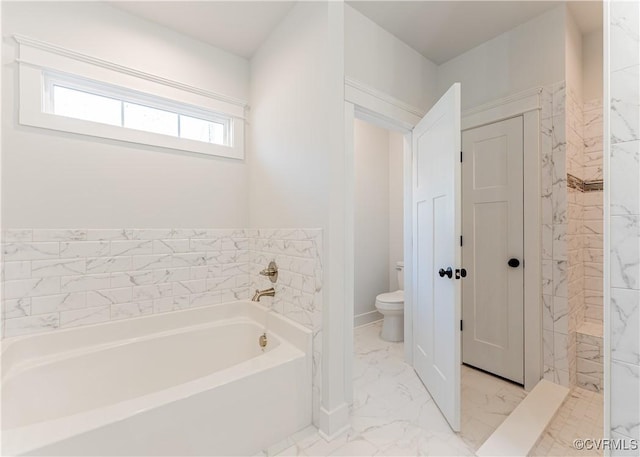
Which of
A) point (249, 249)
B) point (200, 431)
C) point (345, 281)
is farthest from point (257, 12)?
point (200, 431)

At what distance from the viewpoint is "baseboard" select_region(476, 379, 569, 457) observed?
1.43 meters

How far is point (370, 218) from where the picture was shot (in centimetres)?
352

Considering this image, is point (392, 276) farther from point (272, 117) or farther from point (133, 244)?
point (133, 244)

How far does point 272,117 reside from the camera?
208 cm

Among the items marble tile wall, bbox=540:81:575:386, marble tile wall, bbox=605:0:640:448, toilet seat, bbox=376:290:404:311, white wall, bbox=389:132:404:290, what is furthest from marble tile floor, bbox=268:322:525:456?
white wall, bbox=389:132:404:290

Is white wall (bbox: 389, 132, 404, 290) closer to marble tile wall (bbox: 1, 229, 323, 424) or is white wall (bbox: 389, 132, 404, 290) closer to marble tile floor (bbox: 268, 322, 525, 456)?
marble tile floor (bbox: 268, 322, 525, 456)

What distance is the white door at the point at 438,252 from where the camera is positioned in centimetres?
162

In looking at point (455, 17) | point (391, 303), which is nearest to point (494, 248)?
point (391, 303)

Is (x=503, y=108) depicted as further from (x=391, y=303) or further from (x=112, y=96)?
(x=112, y=96)

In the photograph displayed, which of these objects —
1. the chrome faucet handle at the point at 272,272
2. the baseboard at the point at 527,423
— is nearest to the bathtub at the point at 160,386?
the chrome faucet handle at the point at 272,272

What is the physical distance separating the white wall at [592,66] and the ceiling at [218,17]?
233cm

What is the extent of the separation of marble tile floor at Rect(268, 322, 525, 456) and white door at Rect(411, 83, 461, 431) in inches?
4.0

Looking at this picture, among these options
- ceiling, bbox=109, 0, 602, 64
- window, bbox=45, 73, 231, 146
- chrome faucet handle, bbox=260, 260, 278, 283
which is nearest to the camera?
window, bbox=45, 73, 231, 146

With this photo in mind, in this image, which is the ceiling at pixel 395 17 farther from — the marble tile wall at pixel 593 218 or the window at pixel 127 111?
the marble tile wall at pixel 593 218
